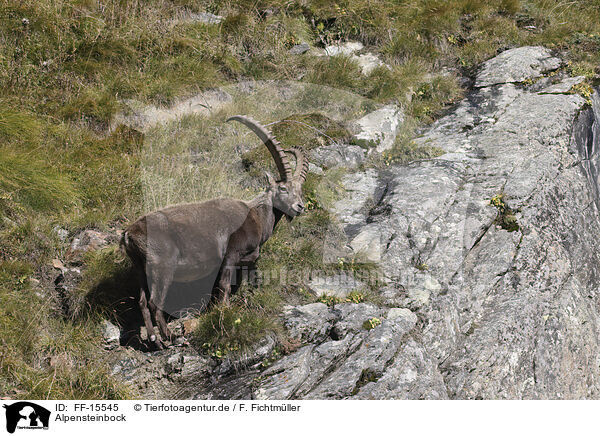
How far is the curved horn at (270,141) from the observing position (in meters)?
8.40

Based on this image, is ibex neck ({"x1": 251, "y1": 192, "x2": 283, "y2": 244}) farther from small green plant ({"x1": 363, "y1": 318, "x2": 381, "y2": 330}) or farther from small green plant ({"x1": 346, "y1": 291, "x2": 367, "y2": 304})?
small green plant ({"x1": 363, "y1": 318, "x2": 381, "y2": 330})

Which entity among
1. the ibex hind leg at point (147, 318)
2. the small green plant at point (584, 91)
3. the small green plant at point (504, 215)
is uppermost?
the small green plant at point (584, 91)

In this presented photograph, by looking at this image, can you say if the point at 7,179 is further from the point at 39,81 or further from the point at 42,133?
the point at 39,81

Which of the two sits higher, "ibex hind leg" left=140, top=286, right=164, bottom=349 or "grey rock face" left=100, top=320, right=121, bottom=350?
"ibex hind leg" left=140, top=286, right=164, bottom=349

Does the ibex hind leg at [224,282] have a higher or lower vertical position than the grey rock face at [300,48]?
lower

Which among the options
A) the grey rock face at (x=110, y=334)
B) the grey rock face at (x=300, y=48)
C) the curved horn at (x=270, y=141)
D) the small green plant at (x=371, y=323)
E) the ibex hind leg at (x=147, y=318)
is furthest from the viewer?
the grey rock face at (x=300, y=48)

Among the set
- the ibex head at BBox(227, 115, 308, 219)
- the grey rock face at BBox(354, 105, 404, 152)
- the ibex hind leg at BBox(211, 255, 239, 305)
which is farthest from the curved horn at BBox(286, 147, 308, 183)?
the grey rock face at BBox(354, 105, 404, 152)

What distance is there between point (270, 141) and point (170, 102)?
3551mm

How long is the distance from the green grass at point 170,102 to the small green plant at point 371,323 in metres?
1.22

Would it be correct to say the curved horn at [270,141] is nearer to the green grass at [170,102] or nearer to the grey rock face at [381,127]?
the green grass at [170,102]

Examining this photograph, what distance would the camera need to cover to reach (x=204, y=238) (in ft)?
25.0
